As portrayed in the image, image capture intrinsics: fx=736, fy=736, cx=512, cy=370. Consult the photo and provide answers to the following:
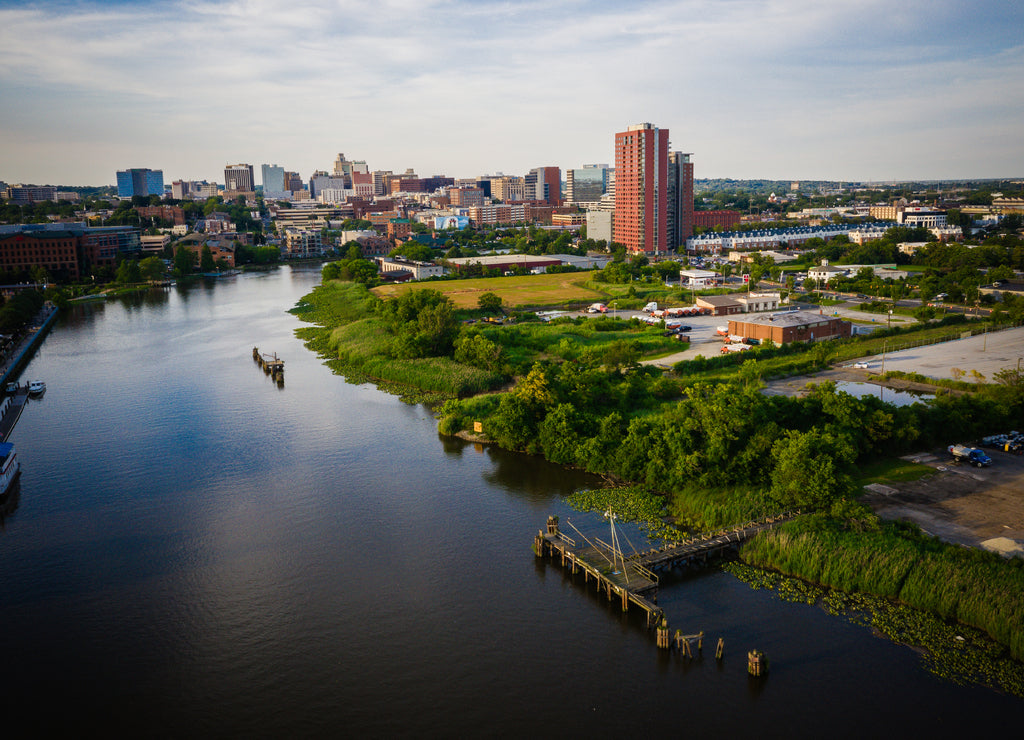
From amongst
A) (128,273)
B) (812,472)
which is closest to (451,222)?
(128,273)

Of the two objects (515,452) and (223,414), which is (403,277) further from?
(515,452)

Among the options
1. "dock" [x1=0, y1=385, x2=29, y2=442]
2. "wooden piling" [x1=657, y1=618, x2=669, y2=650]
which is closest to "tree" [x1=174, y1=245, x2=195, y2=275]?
"dock" [x1=0, y1=385, x2=29, y2=442]

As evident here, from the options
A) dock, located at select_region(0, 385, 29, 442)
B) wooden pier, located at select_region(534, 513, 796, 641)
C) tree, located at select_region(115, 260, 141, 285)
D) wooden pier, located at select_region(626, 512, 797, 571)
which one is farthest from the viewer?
tree, located at select_region(115, 260, 141, 285)

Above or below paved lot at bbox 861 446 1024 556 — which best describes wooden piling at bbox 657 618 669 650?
below

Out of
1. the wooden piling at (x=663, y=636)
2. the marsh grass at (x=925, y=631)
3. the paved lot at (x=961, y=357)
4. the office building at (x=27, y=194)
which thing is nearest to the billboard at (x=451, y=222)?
the office building at (x=27, y=194)

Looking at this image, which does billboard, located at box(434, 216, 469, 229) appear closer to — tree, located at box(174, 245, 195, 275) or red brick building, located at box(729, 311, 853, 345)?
tree, located at box(174, 245, 195, 275)

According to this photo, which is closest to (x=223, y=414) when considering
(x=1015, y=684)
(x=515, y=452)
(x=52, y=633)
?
(x=515, y=452)

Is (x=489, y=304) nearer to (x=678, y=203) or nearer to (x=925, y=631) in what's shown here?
(x=925, y=631)
